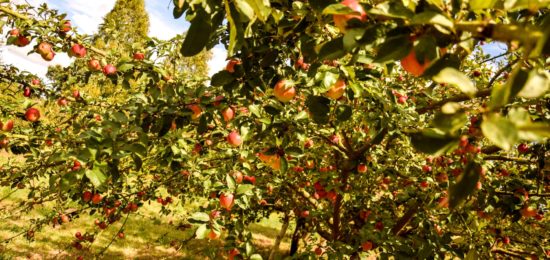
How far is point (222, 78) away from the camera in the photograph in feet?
4.95

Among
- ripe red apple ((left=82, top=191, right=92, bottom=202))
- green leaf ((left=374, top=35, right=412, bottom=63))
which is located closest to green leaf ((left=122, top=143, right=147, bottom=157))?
green leaf ((left=374, top=35, right=412, bottom=63))

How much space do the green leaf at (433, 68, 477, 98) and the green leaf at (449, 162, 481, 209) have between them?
12cm

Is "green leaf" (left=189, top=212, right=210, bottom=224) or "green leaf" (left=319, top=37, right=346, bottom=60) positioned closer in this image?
"green leaf" (left=319, top=37, right=346, bottom=60)

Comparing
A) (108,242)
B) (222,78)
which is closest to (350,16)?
(222,78)

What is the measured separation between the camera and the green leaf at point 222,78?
1492 mm

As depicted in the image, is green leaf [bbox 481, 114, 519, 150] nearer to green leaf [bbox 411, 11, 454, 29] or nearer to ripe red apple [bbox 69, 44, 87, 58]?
green leaf [bbox 411, 11, 454, 29]

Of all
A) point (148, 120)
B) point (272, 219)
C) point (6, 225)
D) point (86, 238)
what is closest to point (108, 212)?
point (86, 238)

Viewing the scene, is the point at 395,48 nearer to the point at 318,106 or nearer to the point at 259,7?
the point at 259,7

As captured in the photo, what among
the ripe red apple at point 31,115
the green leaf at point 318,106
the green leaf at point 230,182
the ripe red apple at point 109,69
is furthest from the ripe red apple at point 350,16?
the ripe red apple at point 31,115

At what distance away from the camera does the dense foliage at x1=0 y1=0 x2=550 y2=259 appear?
0.61 meters

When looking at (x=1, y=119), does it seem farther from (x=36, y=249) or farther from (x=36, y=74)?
(x=36, y=249)

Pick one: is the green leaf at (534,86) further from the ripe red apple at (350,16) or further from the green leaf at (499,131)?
the ripe red apple at (350,16)

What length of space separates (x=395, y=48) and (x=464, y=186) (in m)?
0.29

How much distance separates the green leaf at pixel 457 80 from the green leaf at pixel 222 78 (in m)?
1.02
